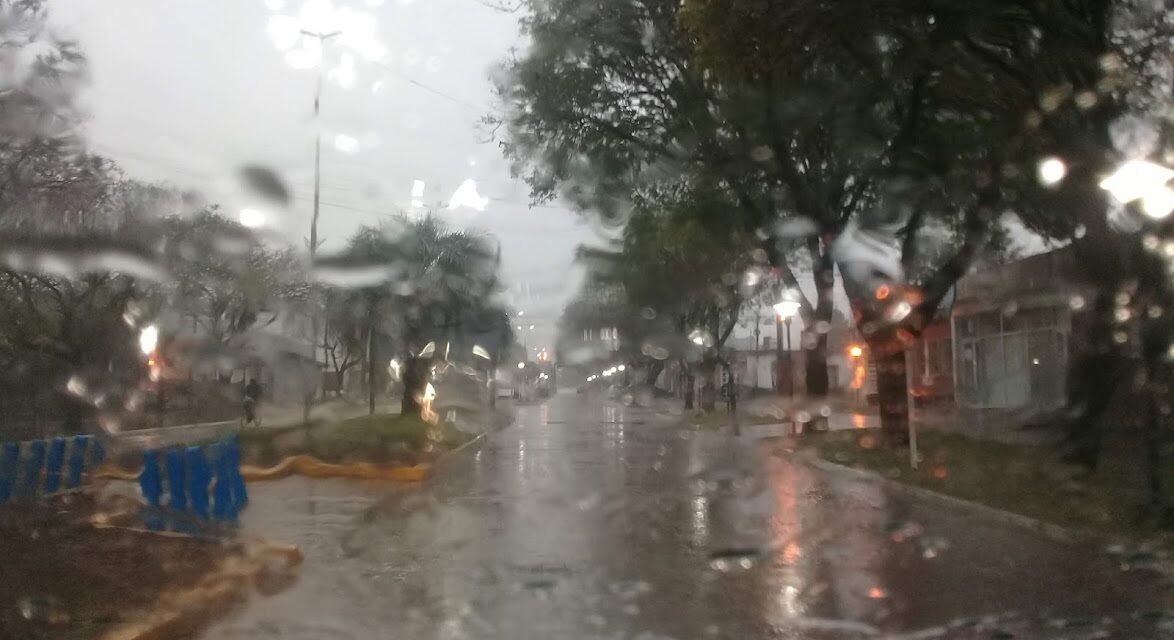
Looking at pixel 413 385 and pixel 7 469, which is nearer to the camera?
pixel 7 469

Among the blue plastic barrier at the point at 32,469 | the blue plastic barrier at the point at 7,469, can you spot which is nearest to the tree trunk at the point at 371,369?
the blue plastic barrier at the point at 32,469

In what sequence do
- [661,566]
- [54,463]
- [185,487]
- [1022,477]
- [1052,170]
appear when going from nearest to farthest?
1. [661,566]
2. [185,487]
3. [54,463]
4. [1022,477]
5. [1052,170]

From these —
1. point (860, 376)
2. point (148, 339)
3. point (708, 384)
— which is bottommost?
point (708, 384)

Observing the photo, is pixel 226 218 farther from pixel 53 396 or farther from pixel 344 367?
pixel 344 367

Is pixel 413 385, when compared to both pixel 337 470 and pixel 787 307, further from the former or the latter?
pixel 787 307

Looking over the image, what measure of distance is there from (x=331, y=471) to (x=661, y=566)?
34.4 ft

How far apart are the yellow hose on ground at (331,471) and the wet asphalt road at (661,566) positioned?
743mm

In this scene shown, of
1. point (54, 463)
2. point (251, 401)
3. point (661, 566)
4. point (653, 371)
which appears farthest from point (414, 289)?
point (653, 371)

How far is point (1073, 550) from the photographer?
11.7 meters

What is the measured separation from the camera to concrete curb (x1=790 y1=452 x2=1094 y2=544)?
12110 mm

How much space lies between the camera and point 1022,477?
16859mm

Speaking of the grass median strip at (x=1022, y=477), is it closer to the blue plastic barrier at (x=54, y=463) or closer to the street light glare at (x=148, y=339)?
the blue plastic barrier at (x=54, y=463)

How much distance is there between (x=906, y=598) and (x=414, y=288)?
19792 mm

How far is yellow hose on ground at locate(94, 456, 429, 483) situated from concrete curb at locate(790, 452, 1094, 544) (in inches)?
295
